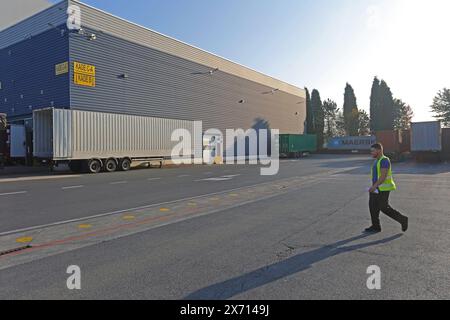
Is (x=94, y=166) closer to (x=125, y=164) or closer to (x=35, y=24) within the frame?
(x=125, y=164)

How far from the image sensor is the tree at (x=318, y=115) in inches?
2741

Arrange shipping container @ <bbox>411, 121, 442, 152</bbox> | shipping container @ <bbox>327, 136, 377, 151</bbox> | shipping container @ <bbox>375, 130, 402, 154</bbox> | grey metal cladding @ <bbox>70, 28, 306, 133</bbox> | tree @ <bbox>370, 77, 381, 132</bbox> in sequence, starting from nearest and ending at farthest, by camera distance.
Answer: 1. grey metal cladding @ <bbox>70, 28, 306, 133</bbox>
2. shipping container @ <bbox>411, 121, 442, 152</bbox>
3. shipping container @ <bbox>375, 130, 402, 154</bbox>
4. shipping container @ <bbox>327, 136, 377, 151</bbox>
5. tree @ <bbox>370, 77, 381, 132</bbox>

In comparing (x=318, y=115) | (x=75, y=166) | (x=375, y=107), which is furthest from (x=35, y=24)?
(x=375, y=107)

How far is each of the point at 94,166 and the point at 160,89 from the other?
39.1 feet

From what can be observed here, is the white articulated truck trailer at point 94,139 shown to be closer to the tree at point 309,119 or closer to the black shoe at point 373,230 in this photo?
the black shoe at point 373,230

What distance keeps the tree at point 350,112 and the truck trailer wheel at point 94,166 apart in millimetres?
63116

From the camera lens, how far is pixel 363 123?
76000 mm

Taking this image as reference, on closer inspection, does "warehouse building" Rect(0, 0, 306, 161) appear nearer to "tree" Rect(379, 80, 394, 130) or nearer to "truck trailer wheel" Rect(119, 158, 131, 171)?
"truck trailer wheel" Rect(119, 158, 131, 171)

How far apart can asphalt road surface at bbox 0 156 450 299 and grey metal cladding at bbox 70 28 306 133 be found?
17.8m

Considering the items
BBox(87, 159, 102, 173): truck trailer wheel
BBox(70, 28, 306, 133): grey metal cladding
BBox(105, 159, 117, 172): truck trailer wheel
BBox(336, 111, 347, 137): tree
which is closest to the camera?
BBox(87, 159, 102, 173): truck trailer wheel

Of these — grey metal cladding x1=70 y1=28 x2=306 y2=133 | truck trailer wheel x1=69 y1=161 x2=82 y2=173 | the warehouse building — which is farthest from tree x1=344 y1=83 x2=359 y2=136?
truck trailer wheel x1=69 y1=161 x2=82 y2=173

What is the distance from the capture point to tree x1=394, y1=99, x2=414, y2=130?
240 feet
